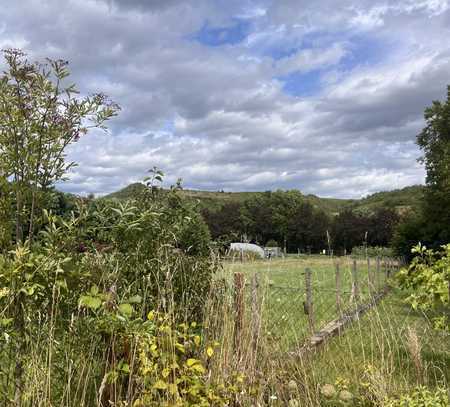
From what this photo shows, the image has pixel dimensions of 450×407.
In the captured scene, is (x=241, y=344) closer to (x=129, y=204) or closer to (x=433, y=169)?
(x=129, y=204)

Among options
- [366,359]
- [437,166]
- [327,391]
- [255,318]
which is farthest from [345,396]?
[437,166]

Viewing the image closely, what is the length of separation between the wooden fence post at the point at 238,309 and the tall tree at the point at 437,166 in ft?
56.4

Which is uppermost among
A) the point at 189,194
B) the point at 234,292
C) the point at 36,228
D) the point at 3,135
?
the point at 3,135

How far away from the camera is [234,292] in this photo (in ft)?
12.7

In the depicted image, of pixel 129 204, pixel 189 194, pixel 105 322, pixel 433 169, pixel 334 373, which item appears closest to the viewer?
pixel 105 322

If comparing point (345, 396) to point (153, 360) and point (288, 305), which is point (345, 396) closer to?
point (153, 360)

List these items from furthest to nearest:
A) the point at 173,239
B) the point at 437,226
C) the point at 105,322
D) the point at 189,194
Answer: the point at 437,226 < the point at 189,194 < the point at 173,239 < the point at 105,322

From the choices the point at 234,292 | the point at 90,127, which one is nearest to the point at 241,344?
the point at 234,292

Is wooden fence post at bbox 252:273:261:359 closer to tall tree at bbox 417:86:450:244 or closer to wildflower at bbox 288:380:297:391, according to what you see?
wildflower at bbox 288:380:297:391

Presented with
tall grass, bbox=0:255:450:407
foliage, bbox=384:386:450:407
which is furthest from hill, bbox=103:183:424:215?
foliage, bbox=384:386:450:407

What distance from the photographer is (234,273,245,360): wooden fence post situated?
3.46 metres

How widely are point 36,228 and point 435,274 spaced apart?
3770mm

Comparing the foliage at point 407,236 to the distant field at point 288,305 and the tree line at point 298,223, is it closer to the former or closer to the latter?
the distant field at point 288,305

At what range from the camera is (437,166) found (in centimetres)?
2166
